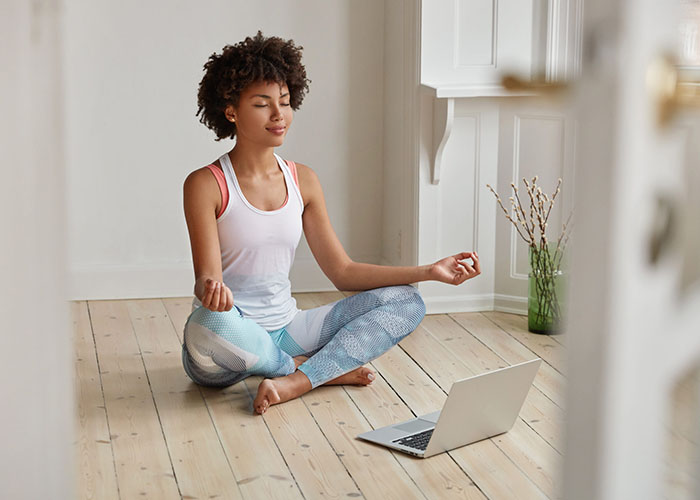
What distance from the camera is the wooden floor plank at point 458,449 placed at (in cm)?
200

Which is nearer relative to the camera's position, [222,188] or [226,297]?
[226,297]

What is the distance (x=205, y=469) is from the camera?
2074 mm

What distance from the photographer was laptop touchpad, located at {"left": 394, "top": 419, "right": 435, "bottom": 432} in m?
2.30

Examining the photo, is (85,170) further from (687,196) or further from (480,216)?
(687,196)

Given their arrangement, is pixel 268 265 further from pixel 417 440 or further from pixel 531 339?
pixel 531 339

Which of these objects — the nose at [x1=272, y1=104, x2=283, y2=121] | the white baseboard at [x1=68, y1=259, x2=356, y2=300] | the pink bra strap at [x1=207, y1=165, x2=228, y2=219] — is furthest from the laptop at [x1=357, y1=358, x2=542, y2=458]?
the white baseboard at [x1=68, y1=259, x2=356, y2=300]

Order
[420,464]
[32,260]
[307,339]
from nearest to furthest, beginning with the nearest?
[32,260], [420,464], [307,339]

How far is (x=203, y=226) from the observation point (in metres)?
2.45

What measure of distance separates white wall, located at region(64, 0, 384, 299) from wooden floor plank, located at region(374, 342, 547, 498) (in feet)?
3.38

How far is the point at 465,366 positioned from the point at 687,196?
2.11 meters

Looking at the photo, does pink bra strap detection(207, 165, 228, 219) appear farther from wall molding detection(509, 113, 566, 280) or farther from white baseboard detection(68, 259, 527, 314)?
wall molding detection(509, 113, 566, 280)

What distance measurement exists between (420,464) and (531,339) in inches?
45.2

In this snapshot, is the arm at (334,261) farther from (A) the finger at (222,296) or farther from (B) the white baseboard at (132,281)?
(B) the white baseboard at (132,281)

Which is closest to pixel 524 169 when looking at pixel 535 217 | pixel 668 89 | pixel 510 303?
pixel 535 217
